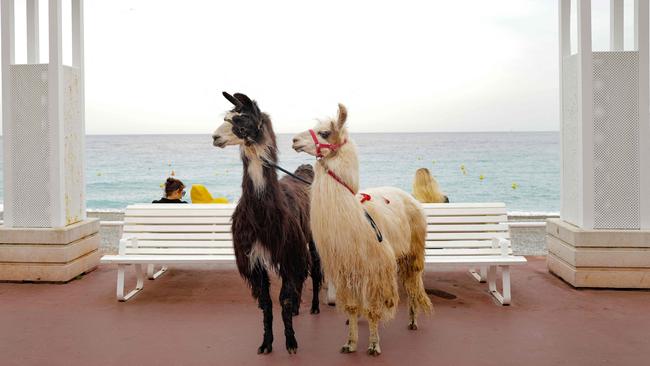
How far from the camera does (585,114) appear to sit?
22.4ft

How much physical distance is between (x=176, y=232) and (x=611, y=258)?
4.63 m

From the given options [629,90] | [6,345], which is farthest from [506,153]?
[6,345]

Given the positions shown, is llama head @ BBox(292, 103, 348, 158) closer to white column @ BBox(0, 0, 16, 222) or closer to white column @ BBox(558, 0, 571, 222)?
white column @ BBox(558, 0, 571, 222)

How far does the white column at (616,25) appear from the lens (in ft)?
23.1

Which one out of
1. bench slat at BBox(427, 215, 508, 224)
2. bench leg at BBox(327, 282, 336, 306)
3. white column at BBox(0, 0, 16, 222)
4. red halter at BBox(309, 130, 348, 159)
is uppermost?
white column at BBox(0, 0, 16, 222)

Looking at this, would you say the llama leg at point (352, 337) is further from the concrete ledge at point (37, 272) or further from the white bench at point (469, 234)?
the concrete ledge at point (37, 272)

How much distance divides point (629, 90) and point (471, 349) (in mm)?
3559

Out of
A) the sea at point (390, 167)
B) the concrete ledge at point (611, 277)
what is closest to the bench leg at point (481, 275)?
the concrete ledge at point (611, 277)

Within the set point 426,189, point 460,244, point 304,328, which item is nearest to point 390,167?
point 426,189

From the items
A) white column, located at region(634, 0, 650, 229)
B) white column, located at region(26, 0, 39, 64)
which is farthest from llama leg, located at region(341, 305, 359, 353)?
white column, located at region(26, 0, 39, 64)

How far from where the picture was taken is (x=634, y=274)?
22.1ft

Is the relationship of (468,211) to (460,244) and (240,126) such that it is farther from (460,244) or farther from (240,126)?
(240,126)

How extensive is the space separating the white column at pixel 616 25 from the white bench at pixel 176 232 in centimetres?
456

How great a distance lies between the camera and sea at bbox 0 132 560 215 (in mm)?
35875
